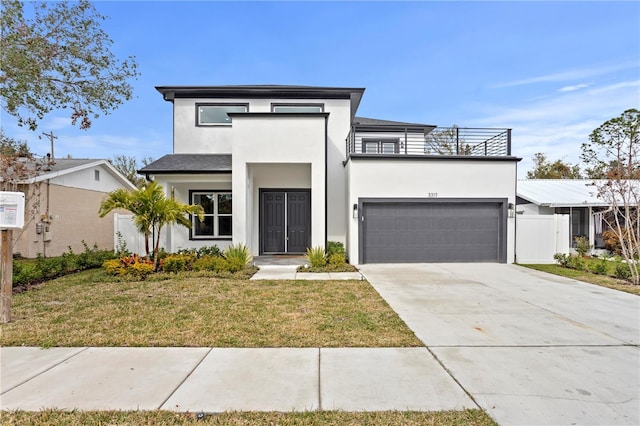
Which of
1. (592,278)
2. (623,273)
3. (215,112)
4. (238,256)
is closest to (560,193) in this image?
(623,273)

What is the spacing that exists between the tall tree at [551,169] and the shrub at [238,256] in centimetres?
3269

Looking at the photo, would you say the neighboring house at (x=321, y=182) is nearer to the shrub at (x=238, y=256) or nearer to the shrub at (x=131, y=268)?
the shrub at (x=238, y=256)

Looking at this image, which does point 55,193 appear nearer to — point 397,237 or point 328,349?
point 397,237

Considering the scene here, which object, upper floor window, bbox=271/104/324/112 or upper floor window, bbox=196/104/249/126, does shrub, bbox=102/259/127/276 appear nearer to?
upper floor window, bbox=196/104/249/126

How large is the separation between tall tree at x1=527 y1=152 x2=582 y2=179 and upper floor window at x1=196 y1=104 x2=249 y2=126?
1231 inches

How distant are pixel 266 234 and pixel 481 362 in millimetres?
10268

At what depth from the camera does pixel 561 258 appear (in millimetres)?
11734

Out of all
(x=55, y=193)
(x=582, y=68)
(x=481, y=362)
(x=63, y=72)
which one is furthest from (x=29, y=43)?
(x=582, y=68)

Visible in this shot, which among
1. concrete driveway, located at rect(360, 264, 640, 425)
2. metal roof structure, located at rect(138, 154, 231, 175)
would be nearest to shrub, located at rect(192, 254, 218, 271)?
metal roof structure, located at rect(138, 154, 231, 175)

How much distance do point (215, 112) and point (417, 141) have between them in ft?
28.7

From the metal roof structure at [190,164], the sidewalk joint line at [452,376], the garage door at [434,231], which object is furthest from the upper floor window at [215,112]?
the sidewalk joint line at [452,376]

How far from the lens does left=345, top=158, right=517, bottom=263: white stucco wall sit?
11.7 meters

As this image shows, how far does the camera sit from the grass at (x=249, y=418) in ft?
8.99

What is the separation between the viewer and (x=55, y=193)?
47.3 feet
